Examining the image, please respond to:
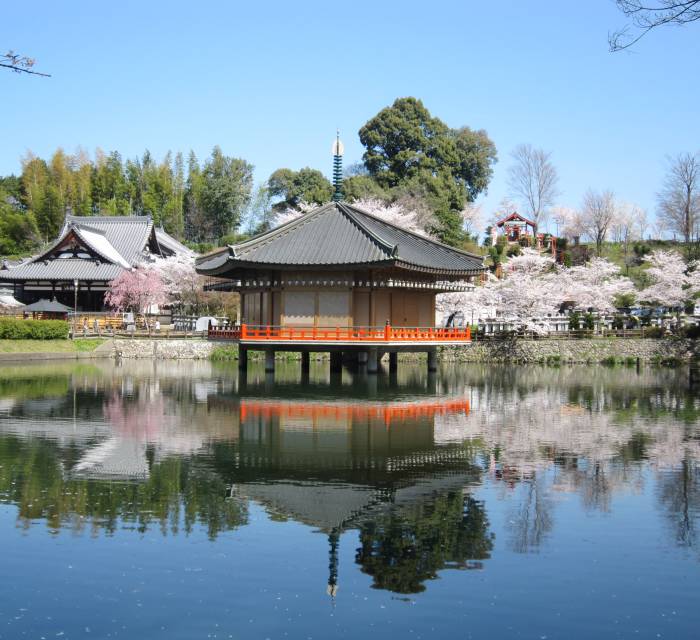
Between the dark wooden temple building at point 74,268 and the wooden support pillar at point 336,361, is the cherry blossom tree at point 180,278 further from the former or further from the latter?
the wooden support pillar at point 336,361

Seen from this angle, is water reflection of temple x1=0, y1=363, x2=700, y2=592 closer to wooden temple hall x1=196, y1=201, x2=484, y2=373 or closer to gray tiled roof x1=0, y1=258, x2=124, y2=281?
wooden temple hall x1=196, y1=201, x2=484, y2=373

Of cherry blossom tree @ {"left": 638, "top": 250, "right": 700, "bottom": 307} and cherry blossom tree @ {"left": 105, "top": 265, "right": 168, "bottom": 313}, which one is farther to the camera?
cherry blossom tree @ {"left": 105, "top": 265, "right": 168, "bottom": 313}

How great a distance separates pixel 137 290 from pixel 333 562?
183ft

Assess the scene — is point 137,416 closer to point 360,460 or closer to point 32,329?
point 360,460

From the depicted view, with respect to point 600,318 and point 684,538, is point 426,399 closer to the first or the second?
point 684,538

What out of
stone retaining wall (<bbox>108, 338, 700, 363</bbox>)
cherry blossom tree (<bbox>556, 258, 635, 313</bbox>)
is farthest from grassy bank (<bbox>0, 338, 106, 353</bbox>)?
cherry blossom tree (<bbox>556, 258, 635, 313</bbox>)

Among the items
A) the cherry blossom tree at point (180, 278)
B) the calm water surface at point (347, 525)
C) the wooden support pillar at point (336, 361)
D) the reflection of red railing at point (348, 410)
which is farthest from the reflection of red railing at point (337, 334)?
the cherry blossom tree at point (180, 278)

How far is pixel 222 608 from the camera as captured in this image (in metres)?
9.33

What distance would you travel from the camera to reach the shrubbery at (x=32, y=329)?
5003cm

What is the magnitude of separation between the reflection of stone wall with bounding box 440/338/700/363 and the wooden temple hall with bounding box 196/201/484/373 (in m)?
13.0

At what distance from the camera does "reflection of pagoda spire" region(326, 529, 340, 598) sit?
9953 millimetres

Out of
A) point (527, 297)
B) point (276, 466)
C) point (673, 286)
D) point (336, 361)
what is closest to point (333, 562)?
point (276, 466)

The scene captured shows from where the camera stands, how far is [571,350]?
175ft

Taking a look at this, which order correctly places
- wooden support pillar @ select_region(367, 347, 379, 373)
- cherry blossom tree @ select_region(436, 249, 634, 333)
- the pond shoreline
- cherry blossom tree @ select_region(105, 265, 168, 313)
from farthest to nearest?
cherry blossom tree @ select_region(105, 265, 168, 313) → cherry blossom tree @ select_region(436, 249, 634, 333) → the pond shoreline → wooden support pillar @ select_region(367, 347, 379, 373)
